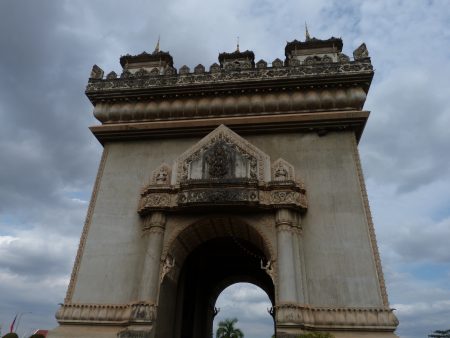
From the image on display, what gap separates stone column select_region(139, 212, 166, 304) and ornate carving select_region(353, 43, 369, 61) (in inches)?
411

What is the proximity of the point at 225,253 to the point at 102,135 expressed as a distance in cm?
848

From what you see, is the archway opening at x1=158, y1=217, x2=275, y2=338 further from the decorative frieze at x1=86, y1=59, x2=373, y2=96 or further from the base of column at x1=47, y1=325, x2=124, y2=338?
the decorative frieze at x1=86, y1=59, x2=373, y2=96

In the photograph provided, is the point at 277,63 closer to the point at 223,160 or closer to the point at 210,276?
the point at 223,160

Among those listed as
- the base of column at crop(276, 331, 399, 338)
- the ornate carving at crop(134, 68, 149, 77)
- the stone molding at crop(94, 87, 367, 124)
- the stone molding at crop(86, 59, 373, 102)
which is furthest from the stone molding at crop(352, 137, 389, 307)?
the ornate carving at crop(134, 68, 149, 77)

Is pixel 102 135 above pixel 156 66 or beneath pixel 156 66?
beneath

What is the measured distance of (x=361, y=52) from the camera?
53.2 ft

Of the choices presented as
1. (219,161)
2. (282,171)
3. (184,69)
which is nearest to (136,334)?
(219,161)

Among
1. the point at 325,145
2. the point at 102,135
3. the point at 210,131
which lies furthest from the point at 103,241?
the point at 325,145

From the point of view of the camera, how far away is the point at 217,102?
16266 mm

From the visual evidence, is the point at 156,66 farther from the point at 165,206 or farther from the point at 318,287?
the point at 318,287

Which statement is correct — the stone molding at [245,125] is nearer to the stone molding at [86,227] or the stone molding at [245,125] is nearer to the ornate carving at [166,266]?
the stone molding at [86,227]

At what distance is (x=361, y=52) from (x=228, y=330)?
3680cm

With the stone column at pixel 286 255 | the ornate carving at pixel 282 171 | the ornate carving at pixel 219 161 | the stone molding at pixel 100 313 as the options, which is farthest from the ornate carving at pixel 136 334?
the ornate carving at pixel 282 171

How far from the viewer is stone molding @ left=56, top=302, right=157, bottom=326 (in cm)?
1220
